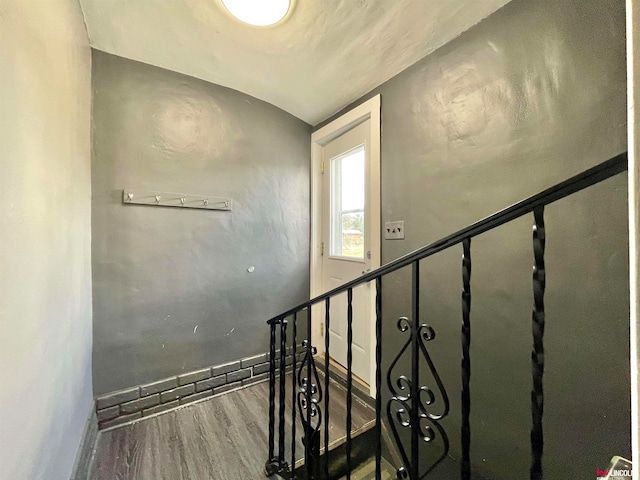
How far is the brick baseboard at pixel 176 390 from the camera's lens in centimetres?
171

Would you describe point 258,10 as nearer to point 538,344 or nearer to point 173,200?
point 173,200

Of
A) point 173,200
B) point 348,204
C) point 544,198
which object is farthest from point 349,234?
point 544,198

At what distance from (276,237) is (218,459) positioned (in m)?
1.52

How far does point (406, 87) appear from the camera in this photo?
170 cm

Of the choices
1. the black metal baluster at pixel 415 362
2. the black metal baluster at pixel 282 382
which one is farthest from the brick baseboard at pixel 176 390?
the black metal baluster at pixel 415 362

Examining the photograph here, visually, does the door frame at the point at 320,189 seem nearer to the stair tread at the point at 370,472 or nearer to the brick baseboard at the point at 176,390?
the stair tread at the point at 370,472

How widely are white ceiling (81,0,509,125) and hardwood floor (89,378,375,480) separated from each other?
7.58 feet

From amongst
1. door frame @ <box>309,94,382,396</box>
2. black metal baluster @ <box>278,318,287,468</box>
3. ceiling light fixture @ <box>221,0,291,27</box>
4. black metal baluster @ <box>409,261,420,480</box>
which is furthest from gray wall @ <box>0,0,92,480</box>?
Answer: door frame @ <box>309,94,382,396</box>

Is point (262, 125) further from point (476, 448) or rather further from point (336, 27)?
point (476, 448)

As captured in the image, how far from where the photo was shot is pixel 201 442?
1.59 m

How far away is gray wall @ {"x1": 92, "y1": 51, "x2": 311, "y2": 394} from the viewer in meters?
1.73

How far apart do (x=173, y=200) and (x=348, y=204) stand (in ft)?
4.37

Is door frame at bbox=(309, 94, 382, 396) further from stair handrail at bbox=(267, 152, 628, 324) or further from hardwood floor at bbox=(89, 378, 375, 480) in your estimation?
stair handrail at bbox=(267, 152, 628, 324)

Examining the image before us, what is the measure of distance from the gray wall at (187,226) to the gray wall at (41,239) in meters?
0.31
